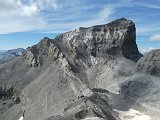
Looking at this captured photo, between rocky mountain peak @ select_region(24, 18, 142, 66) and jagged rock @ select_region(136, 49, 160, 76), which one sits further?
rocky mountain peak @ select_region(24, 18, 142, 66)

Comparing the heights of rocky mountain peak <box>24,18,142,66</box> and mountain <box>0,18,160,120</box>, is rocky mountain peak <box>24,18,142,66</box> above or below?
above

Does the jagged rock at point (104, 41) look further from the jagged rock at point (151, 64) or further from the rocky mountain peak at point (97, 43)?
the jagged rock at point (151, 64)

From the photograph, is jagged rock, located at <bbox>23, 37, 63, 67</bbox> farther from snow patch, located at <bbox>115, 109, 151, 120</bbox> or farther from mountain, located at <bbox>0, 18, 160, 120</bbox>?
snow patch, located at <bbox>115, 109, 151, 120</bbox>

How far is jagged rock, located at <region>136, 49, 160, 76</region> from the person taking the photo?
80.6 metres

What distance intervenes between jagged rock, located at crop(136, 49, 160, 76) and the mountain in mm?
221

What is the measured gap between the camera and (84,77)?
271ft

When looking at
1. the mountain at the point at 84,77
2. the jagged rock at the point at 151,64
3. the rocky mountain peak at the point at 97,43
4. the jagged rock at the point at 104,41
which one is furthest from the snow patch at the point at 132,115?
the jagged rock at the point at 104,41

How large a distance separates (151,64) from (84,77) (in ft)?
48.7

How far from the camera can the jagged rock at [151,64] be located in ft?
264

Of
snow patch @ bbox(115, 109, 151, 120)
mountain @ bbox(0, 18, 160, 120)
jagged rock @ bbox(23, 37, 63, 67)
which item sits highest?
jagged rock @ bbox(23, 37, 63, 67)

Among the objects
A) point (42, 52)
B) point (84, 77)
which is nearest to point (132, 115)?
point (84, 77)

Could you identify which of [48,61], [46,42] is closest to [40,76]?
[48,61]

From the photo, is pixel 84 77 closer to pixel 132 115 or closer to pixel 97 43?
pixel 97 43

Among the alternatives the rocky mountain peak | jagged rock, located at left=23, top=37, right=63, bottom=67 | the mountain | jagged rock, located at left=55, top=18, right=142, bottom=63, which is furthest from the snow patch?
jagged rock, located at left=55, top=18, right=142, bottom=63
